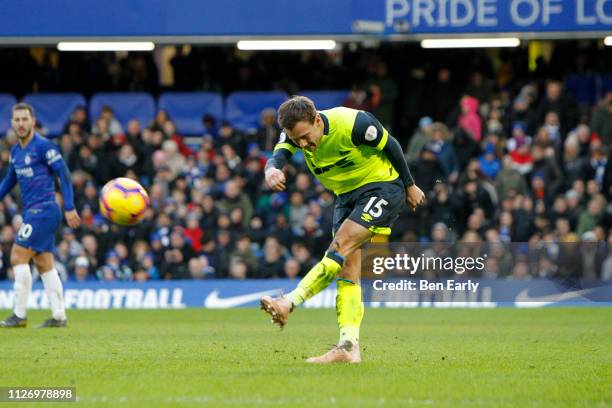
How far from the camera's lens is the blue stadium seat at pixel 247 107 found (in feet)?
81.6

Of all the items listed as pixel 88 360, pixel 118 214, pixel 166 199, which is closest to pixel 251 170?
pixel 166 199

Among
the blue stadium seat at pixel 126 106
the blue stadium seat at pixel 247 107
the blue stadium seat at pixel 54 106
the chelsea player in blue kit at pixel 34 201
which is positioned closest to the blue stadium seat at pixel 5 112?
the blue stadium seat at pixel 54 106

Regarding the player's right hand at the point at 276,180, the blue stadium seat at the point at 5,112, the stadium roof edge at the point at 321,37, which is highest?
the stadium roof edge at the point at 321,37

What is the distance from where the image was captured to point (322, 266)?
9.20 meters

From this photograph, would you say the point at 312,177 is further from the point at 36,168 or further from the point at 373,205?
the point at 373,205

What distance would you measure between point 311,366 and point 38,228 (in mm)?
5920

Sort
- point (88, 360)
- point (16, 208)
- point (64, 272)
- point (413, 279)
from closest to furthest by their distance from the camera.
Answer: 1. point (88, 360)
2. point (413, 279)
3. point (64, 272)
4. point (16, 208)

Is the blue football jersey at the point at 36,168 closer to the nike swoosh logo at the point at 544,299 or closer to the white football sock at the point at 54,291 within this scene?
the white football sock at the point at 54,291

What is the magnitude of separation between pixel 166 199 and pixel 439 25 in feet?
19.7

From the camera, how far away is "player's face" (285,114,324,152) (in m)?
9.22

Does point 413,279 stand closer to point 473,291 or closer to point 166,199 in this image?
point 473,291

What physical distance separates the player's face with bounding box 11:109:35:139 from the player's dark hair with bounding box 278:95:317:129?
5.57 meters

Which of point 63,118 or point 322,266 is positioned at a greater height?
point 63,118

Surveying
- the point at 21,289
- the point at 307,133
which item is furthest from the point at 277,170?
the point at 21,289
